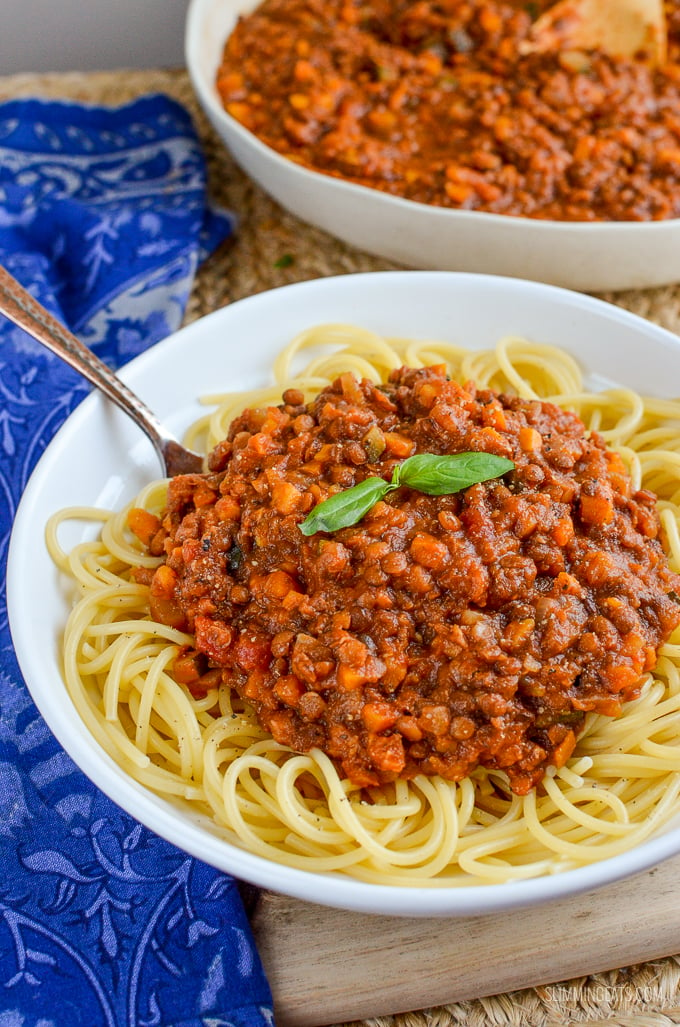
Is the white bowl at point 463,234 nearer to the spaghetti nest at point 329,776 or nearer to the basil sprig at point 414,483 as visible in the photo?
the spaghetti nest at point 329,776

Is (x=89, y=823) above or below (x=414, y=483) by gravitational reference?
below

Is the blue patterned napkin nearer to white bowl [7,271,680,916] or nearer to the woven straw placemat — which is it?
the woven straw placemat

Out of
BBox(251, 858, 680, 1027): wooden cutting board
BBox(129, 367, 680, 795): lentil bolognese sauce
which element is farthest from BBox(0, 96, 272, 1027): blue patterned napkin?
BBox(129, 367, 680, 795): lentil bolognese sauce

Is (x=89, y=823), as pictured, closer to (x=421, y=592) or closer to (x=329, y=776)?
(x=329, y=776)

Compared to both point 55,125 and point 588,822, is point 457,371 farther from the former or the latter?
point 55,125

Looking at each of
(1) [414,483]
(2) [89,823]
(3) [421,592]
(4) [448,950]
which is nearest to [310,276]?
(1) [414,483]

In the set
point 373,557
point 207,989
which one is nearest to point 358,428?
point 373,557

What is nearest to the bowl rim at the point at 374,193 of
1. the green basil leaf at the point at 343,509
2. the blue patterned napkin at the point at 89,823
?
the blue patterned napkin at the point at 89,823
